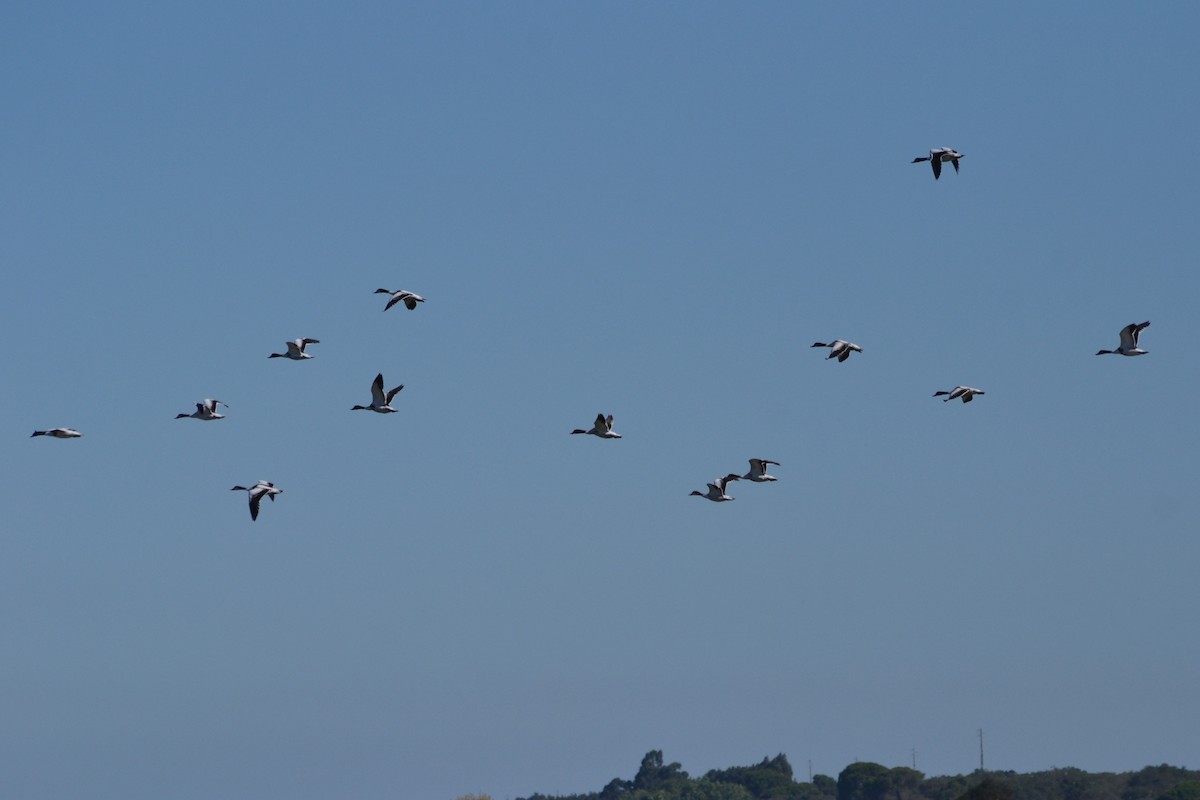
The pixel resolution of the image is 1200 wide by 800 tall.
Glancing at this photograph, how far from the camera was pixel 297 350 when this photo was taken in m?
78.6

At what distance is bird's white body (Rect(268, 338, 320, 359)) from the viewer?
7831 cm

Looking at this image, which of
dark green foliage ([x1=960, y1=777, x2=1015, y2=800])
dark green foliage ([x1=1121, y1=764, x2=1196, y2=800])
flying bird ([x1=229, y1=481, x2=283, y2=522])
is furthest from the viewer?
dark green foliage ([x1=1121, y1=764, x2=1196, y2=800])

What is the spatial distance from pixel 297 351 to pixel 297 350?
0.07 m

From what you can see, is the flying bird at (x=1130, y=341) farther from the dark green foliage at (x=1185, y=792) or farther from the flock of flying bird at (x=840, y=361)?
the dark green foliage at (x=1185, y=792)

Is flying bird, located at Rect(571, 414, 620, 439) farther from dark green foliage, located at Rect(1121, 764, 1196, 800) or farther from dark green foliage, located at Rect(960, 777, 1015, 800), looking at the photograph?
dark green foliage, located at Rect(1121, 764, 1196, 800)

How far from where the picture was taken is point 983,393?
7956cm

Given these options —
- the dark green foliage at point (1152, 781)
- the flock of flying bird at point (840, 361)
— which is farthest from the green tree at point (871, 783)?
the flock of flying bird at point (840, 361)

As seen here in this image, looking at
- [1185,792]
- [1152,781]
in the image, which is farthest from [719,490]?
[1152,781]

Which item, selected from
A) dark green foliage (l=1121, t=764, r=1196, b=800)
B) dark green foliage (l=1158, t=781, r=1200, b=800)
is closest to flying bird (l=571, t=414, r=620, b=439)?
dark green foliage (l=1158, t=781, r=1200, b=800)

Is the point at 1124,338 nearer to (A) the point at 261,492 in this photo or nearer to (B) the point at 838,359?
(B) the point at 838,359

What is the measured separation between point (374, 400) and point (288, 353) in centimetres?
394

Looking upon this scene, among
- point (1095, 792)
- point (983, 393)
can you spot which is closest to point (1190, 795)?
point (1095, 792)

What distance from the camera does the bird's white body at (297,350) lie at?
78312 mm

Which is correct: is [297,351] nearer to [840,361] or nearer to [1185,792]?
[840,361]
